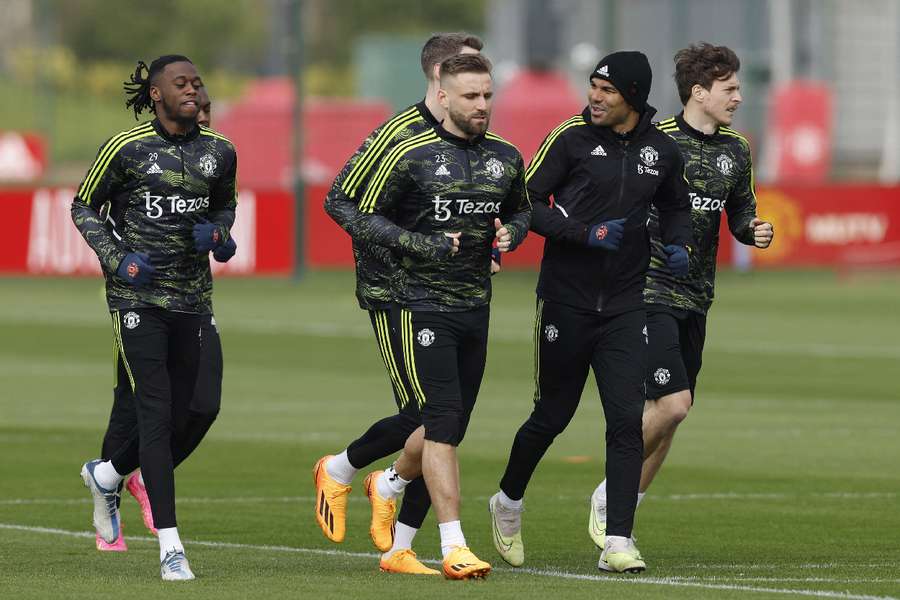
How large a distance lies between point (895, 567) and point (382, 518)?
234 cm

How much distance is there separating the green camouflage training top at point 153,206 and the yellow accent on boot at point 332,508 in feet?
3.77

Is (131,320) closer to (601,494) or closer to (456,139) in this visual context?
(456,139)

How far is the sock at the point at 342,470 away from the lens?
1055cm

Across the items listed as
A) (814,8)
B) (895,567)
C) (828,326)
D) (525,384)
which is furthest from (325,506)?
(814,8)

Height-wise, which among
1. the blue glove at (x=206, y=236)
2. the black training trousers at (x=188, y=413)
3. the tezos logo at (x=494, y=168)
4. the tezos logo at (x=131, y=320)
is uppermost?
the tezos logo at (x=494, y=168)

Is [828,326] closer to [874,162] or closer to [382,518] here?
[382,518]

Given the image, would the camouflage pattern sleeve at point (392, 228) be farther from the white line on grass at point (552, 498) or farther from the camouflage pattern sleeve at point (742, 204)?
the white line on grass at point (552, 498)

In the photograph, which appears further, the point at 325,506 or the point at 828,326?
the point at 828,326

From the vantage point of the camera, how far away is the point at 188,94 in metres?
9.90

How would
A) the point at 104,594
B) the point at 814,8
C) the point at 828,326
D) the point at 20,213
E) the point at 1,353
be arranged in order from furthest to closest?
the point at 814,8 < the point at 20,213 < the point at 828,326 < the point at 1,353 < the point at 104,594

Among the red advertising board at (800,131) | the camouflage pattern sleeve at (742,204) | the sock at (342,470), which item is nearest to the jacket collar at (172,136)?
the sock at (342,470)

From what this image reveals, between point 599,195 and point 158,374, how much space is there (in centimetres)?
214

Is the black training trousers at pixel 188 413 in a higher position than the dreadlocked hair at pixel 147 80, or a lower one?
lower

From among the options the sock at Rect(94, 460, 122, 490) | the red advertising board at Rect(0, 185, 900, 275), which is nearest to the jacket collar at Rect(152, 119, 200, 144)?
the sock at Rect(94, 460, 122, 490)
